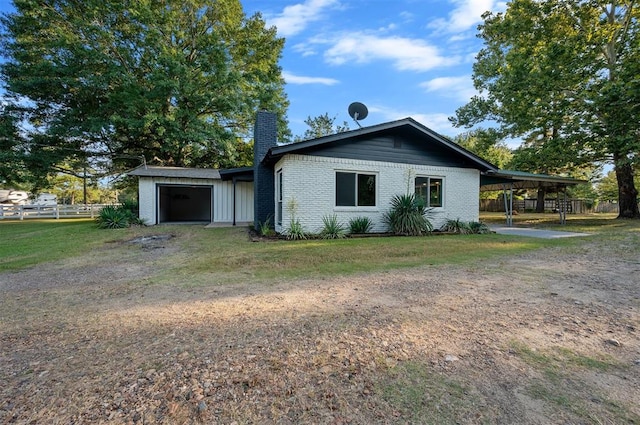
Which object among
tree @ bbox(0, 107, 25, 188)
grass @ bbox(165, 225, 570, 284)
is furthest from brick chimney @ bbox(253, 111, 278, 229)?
tree @ bbox(0, 107, 25, 188)

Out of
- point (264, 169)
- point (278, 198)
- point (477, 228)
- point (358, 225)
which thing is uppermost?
point (264, 169)

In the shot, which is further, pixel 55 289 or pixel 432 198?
pixel 432 198

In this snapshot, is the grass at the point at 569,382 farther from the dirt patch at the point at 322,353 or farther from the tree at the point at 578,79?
the tree at the point at 578,79

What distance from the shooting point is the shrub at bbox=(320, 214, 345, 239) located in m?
9.77

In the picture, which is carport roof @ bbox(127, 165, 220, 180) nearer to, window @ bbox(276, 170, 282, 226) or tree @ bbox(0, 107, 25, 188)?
window @ bbox(276, 170, 282, 226)

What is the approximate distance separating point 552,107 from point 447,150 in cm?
869

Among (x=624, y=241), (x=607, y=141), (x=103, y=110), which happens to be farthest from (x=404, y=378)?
(x=103, y=110)

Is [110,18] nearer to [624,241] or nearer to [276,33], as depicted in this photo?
[276,33]

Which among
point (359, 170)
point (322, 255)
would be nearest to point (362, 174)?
point (359, 170)

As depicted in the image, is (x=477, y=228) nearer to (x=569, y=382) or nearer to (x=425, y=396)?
(x=569, y=382)

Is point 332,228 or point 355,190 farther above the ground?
point 355,190

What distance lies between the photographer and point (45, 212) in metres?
20.9

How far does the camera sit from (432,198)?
11828 mm

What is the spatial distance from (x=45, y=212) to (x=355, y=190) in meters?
22.8
